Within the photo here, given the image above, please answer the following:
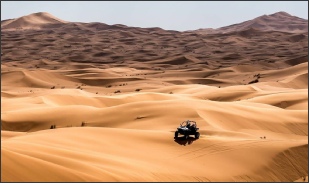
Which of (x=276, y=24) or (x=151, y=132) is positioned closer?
Answer: (x=151, y=132)

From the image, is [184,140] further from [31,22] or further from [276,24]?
[276,24]

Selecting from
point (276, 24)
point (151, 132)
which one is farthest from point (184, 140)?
point (276, 24)

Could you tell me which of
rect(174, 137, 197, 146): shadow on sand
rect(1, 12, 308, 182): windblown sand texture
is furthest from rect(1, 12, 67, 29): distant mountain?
rect(174, 137, 197, 146): shadow on sand

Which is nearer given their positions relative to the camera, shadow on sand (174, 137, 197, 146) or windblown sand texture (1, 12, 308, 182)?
windblown sand texture (1, 12, 308, 182)

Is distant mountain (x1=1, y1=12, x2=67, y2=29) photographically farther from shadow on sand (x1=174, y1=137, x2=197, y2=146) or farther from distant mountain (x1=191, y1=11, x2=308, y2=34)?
shadow on sand (x1=174, y1=137, x2=197, y2=146)

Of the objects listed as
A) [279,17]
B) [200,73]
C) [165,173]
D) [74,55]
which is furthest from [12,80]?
[279,17]

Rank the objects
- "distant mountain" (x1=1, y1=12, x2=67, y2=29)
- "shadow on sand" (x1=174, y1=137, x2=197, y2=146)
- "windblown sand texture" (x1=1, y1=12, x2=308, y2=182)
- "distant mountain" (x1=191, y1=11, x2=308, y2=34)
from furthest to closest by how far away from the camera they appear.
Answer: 1. "distant mountain" (x1=191, y1=11, x2=308, y2=34)
2. "distant mountain" (x1=1, y1=12, x2=67, y2=29)
3. "shadow on sand" (x1=174, y1=137, x2=197, y2=146)
4. "windblown sand texture" (x1=1, y1=12, x2=308, y2=182)

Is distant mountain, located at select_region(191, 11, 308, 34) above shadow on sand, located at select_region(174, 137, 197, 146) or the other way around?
above

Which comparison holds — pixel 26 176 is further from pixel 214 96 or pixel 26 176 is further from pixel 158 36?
pixel 158 36

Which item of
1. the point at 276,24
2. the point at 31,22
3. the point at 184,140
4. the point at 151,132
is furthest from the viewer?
the point at 276,24
